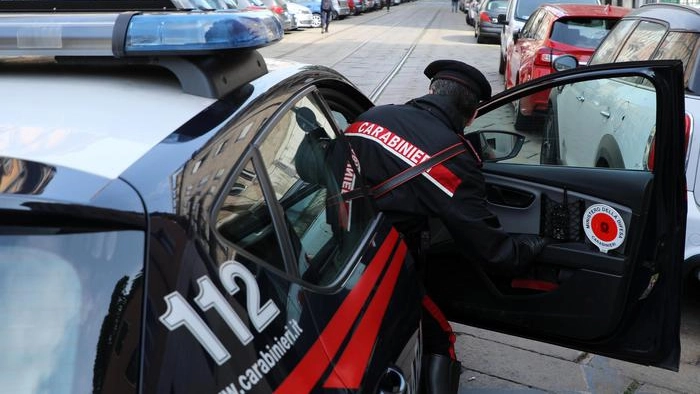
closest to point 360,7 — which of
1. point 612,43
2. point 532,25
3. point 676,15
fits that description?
point 532,25

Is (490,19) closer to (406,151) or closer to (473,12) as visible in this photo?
(473,12)

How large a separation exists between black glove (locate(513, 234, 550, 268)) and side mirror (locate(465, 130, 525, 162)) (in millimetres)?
443

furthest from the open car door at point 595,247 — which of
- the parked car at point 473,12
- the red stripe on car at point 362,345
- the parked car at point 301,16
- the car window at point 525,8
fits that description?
the parked car at point 301,16

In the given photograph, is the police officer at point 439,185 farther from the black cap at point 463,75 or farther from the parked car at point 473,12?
the parked car at point 473,12

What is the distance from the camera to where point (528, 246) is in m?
2.93

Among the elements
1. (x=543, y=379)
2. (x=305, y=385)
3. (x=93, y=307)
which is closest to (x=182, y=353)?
(x=93, y=307)

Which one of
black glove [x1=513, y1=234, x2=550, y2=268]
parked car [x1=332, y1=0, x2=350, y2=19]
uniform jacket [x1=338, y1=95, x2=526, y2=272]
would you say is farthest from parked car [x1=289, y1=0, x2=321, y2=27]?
uniform jacket [x1=338, y1=95, x2=526, y2=272]

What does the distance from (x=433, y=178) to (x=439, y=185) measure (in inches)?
1.2

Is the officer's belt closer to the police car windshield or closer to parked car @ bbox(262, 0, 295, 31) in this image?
the police car windshield

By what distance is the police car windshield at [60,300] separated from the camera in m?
1.26

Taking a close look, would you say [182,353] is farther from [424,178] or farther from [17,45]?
[424,178]

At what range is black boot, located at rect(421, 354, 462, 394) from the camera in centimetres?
259

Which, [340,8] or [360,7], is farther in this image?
[360,7]

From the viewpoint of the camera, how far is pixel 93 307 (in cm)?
127
